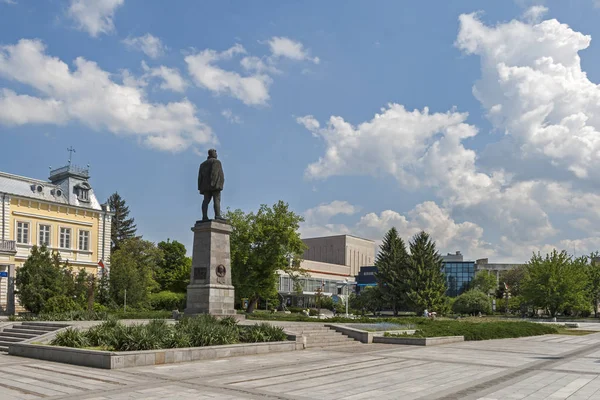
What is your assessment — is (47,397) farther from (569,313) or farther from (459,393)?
(569,313)

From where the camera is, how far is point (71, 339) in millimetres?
17328

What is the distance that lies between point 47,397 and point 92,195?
50.0m

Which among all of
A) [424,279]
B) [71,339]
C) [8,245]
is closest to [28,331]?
[71,339]

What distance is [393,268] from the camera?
210 feet

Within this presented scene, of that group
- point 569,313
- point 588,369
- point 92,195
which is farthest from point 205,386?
point 569,313

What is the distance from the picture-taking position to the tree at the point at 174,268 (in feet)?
257

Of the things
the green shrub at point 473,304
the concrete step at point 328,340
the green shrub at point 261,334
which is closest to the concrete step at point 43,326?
the green shrub at point 261,334

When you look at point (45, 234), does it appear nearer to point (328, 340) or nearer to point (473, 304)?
point (328, 340)

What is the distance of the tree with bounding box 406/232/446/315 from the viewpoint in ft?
197

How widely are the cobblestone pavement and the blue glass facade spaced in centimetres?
10247

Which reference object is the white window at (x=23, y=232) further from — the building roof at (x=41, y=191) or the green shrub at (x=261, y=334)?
the green shrub at (x=261, y=334)

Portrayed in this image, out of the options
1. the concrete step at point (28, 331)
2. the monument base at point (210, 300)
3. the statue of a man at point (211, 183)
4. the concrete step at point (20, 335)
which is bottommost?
the concrete step at point (20, 335)

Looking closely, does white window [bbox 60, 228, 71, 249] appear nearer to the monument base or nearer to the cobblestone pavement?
the monument base

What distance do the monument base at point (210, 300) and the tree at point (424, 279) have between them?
39.4m
